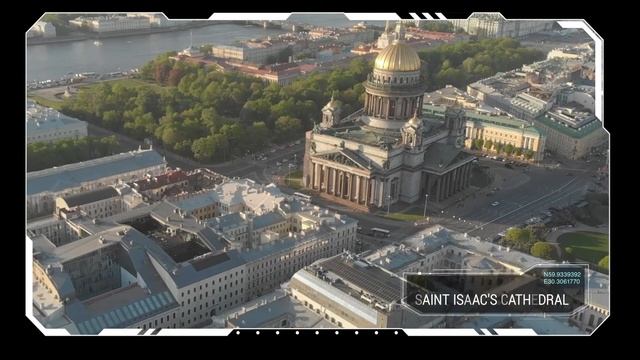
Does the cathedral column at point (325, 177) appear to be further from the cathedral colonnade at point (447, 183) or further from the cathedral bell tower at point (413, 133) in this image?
the cathedral colonnade at point (447, 183)

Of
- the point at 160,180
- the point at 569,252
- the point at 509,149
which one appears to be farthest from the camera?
the point at 509,149

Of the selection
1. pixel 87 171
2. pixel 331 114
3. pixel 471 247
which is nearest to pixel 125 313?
pixel 471 247

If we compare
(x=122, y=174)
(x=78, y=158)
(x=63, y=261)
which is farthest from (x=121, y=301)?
(x=78, y=158)

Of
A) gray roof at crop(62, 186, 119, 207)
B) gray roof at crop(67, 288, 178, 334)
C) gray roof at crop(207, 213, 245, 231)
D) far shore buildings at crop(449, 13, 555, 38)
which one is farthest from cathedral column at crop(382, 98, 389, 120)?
gray roof at crop(67, 288, 178, 334)

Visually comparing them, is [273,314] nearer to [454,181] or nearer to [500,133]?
[454,181]

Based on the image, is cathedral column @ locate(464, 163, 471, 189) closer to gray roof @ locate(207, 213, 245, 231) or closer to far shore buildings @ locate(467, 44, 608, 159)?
far shore buildings @ locate(467, 44, 608, 159)

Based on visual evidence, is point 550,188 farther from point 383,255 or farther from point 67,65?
point 67,65

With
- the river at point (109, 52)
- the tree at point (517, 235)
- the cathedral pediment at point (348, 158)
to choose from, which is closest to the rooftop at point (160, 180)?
the cathedral pediment at point (348, 158)
